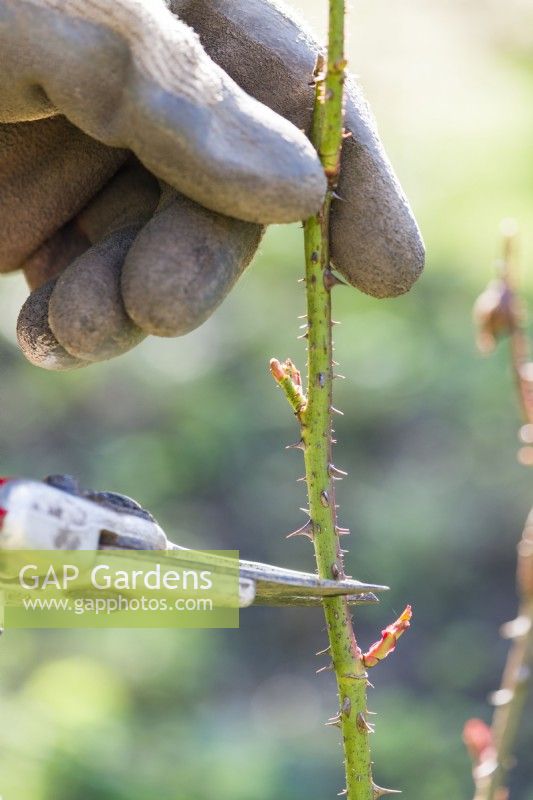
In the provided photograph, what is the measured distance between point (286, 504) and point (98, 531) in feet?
9.79

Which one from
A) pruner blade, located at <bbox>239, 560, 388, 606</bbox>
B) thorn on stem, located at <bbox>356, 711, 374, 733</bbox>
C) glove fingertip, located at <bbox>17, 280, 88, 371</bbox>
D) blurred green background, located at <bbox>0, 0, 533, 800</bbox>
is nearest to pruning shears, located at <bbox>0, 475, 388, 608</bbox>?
pruner blade, located at <bbox>239, 560, 388, 606</bbox>

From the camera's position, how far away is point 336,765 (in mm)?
2826

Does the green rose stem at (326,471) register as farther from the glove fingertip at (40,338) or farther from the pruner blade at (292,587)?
the glove fingertip at (40,338)

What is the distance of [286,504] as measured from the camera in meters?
3.80

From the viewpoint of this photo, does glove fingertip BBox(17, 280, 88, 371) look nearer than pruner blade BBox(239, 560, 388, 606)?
No

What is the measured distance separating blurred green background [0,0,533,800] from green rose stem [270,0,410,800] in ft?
5.16

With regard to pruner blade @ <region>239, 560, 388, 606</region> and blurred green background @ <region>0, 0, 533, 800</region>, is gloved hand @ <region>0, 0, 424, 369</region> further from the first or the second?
blurred green background @ <region>0, 0, 533, 800</region>

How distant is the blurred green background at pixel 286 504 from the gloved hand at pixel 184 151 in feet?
5.44

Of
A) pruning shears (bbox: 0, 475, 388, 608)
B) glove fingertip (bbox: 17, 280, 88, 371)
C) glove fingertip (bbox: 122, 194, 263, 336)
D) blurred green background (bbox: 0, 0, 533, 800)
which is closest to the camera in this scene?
pruning shears (bbox: 0, 475, 388, 608)

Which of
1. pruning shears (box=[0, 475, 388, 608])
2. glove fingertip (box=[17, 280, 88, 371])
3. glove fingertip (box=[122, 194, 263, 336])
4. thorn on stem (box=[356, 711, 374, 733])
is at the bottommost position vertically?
thorn on stem (box=[356, 711, 374, 733])

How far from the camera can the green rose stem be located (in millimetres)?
950
